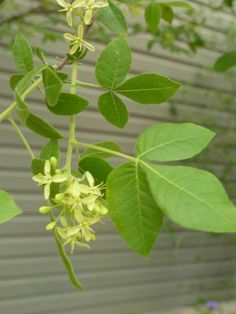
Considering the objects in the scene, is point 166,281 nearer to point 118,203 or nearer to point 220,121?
point 220,121

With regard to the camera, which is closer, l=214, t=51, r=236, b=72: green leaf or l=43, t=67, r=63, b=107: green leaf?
l=43, t=67, r=63, b=107: green leaf

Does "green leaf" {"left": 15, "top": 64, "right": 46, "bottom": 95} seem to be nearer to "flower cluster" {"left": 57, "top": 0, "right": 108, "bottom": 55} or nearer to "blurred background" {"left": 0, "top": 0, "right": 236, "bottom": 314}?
"flower cluster" {"left": 57, "top": 0, "right": 108, "bottom": 55}

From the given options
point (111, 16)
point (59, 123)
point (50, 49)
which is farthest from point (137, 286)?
point (111, 16)

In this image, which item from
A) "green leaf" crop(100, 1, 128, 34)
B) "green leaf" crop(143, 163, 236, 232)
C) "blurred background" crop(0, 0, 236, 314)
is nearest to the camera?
"green leaf" crop(143, 163, 236, 232)

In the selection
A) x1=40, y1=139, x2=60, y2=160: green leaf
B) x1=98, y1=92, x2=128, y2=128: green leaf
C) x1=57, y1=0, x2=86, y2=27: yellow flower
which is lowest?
x1=40, y1=139, x2=60, y2=160: green leaf

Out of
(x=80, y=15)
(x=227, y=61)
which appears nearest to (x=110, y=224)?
(x=227, y=61)

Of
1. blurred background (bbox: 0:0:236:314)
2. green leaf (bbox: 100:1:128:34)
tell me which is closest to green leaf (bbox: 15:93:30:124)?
green leaf (bbox: 100:1:128:34)

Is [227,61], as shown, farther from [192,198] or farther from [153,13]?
[192,198]

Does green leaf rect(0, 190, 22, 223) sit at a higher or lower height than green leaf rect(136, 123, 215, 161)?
lower
